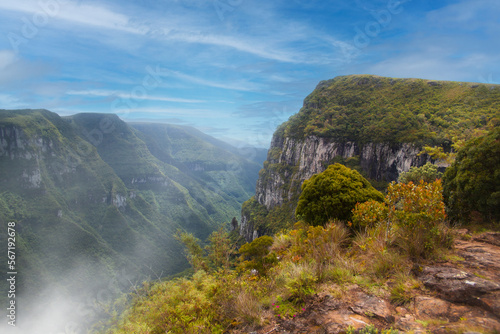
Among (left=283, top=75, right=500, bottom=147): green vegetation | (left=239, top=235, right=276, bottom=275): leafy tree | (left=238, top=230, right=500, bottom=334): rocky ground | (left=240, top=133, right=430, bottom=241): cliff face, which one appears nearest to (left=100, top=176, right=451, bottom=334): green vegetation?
(left=238, top=230, right=500, bottom=334): rocky ground

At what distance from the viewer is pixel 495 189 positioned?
7.26 metres

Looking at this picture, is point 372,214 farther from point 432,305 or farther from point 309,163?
point 309,163

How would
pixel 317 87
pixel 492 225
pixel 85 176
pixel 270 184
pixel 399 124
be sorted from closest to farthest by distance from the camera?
pixel 492 225, pixel 399 124, pixel 270 184, pixel 317 87, pixel 85 176

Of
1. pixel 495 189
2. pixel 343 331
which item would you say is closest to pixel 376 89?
pixel 495 189

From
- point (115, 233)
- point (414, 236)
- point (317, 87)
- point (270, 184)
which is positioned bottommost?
point (115, 233)

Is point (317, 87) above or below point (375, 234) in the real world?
above

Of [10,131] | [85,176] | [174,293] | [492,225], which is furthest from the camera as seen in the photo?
[85,176]

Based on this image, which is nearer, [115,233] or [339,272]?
[339,272]

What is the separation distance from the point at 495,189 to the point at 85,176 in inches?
8367

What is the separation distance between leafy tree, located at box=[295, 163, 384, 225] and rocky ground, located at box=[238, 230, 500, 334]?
5456mm

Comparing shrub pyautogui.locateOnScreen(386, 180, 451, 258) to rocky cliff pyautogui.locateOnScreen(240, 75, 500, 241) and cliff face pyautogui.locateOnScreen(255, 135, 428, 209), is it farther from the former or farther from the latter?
cliff face pyautogui.locateOnScreen(255, 135, 428, 209)

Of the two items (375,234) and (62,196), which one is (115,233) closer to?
(62,196)

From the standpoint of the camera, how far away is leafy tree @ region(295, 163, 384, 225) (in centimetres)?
1160

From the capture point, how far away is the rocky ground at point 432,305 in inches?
158
